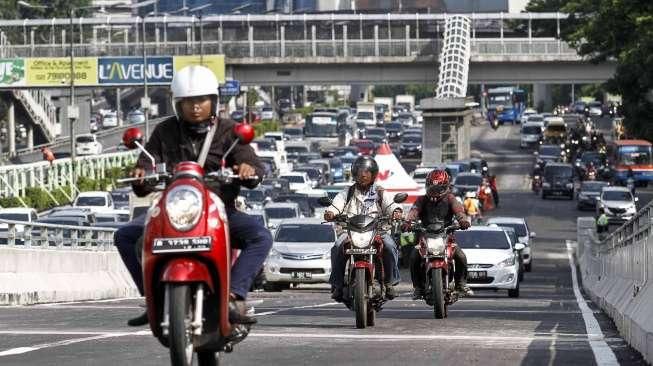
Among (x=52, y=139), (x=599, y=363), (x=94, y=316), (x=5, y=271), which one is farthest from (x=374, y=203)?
(x=52, y=139)

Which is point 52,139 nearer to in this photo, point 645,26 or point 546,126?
point 546,126

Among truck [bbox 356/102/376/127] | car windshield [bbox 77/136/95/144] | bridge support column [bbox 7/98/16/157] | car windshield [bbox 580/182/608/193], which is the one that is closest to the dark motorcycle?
car windshield [bbox 580/182/608/193]

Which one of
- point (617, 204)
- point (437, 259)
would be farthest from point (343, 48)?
point (437, 259)

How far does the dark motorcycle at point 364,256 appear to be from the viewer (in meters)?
18.9

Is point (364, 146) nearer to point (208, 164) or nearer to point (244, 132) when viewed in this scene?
point (208, 164)

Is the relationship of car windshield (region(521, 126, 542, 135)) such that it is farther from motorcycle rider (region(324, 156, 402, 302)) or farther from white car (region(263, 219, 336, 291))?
motorcycle rider (region(324, 156, 402, 302))

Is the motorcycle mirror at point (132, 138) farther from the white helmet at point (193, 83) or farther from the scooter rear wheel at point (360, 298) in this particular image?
the scooter rear wheel at point (360, 298)

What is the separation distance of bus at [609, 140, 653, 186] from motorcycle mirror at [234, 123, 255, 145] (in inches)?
3359

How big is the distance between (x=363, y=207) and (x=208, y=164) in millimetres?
8031

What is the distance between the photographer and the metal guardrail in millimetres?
26938

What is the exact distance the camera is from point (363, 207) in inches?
762

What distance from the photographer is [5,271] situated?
2583cm

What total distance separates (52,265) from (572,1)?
251 ft

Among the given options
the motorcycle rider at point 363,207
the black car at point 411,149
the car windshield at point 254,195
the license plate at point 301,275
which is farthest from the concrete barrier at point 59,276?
the black car at point 411,149
